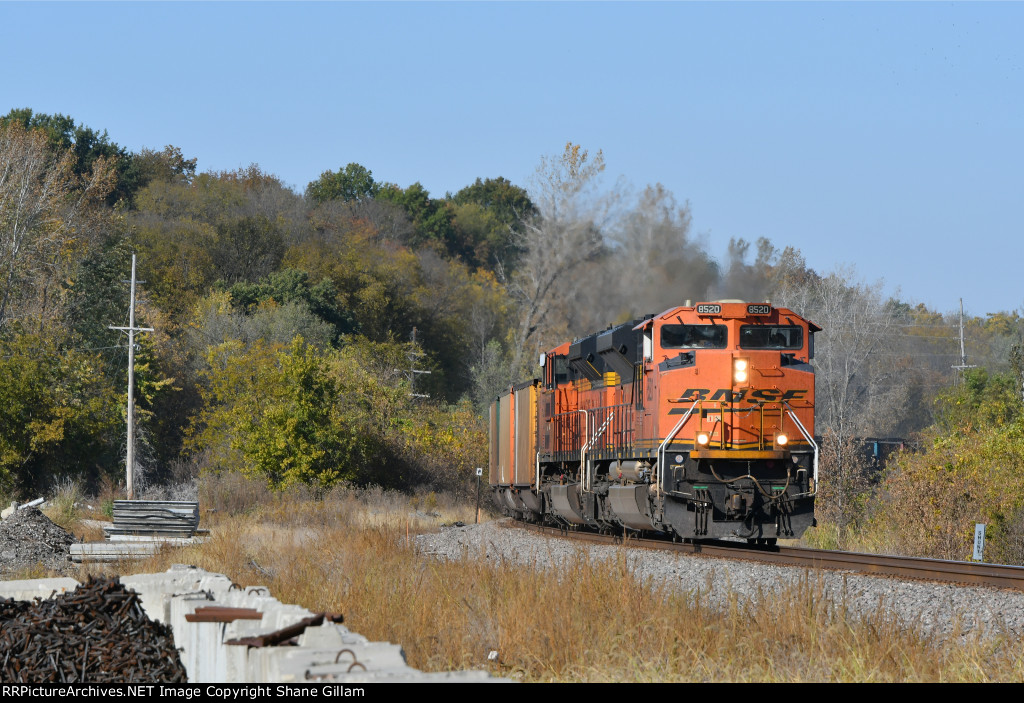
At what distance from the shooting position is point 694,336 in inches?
653

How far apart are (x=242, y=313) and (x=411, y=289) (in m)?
15.1

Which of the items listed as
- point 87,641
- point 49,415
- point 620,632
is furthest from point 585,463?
point 49,415

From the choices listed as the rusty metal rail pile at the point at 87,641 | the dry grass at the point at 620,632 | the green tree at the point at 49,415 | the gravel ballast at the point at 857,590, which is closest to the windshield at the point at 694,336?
the gravel ballast at the point at 857,590

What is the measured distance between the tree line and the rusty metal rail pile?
51.4ft

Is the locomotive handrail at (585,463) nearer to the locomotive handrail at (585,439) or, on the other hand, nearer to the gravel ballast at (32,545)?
the locomotive handrail at (585,439)

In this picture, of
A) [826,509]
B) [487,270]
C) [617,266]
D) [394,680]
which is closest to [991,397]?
[826,509]

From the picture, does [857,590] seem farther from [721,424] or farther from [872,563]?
[721,424]

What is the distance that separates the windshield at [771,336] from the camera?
54.2 ft

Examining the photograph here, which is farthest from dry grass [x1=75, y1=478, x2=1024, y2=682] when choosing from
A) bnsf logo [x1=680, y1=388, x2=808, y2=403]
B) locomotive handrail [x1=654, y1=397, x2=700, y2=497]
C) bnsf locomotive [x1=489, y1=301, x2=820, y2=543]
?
bnsf logo [x1=680, y1=388, x2=808, y2=403]

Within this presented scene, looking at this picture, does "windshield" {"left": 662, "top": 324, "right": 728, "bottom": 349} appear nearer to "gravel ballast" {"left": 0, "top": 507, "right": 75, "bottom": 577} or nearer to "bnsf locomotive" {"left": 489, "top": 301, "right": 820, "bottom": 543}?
"bnsf locomotive" {"left": 489, "top": 301, "right": 820, "bottom": 543}

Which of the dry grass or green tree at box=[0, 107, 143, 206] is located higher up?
green tree at box=[0, 107, 143, 206]

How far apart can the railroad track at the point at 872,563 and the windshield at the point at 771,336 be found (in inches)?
119

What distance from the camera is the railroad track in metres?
12.3

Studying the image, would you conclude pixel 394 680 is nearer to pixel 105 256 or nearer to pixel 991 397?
pixel 991 397
